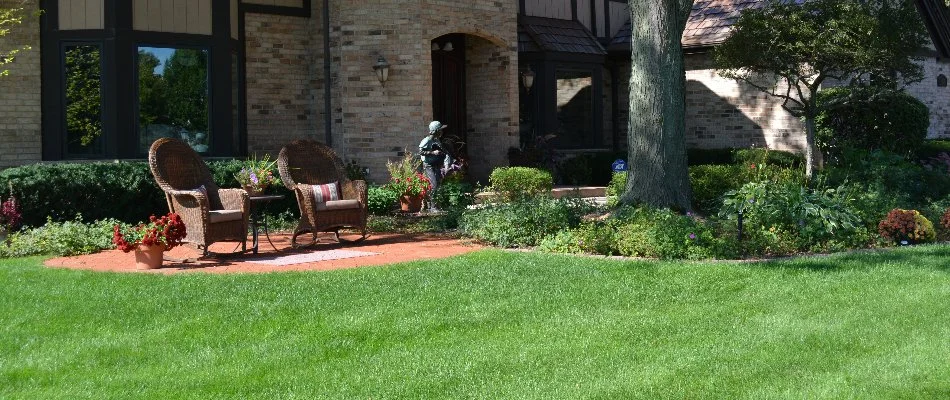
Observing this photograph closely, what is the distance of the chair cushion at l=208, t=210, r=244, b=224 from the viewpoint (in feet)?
32.8

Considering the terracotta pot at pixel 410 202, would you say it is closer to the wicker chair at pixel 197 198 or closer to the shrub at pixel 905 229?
the wicker chair at pixel 197 198

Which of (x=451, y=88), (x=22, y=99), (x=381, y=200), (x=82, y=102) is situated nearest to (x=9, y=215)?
(x=82, y=102)

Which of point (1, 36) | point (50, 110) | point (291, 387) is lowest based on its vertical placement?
point (291, 387)

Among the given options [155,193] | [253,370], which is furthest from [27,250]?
[253,370]

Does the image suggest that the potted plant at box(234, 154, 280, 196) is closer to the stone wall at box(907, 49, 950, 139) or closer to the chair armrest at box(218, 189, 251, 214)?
the chair armrest at box(218, 189, 251, 214)

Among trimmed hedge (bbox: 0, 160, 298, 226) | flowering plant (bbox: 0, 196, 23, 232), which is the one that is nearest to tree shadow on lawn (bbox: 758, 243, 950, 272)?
trimmed hedge (bbox: 0, 160, 298, 226)

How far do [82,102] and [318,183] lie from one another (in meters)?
4.41

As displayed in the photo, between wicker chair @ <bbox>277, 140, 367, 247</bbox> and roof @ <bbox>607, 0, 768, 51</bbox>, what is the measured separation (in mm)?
9590

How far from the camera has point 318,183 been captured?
11.9m

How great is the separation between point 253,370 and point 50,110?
32.4ft

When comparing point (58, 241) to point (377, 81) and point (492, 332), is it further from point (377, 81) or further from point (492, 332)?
point (377, 81)

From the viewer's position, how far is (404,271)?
8.70 meters

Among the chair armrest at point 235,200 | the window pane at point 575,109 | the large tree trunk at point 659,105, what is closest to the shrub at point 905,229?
the large tree trunk at point 659,105

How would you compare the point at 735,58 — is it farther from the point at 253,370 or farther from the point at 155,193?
the point at 253,370
